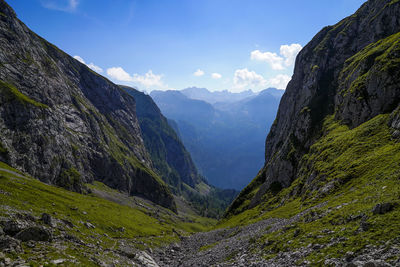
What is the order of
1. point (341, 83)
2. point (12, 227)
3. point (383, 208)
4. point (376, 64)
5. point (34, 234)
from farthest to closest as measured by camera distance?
point (341, 83) → point (376, 64) → point (34, 234) → point (12, 227) → point (383, 208)

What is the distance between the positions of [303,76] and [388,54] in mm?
77601

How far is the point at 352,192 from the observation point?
37.0 metres

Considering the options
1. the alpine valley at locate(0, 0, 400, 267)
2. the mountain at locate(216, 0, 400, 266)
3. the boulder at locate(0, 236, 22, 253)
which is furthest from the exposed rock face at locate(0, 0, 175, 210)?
the mountain at locate(216, 0, 400, 266)

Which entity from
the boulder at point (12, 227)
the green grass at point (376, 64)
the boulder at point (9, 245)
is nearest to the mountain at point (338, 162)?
the green grass at point (376, 64)

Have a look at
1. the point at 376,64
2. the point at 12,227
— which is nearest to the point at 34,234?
the point at 12,227

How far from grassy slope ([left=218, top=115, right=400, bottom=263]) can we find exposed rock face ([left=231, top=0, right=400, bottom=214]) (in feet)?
24.0

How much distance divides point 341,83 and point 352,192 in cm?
8085

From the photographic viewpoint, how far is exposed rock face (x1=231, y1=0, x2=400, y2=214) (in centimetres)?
6725

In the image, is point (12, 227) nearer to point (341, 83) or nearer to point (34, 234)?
point (34, 234)

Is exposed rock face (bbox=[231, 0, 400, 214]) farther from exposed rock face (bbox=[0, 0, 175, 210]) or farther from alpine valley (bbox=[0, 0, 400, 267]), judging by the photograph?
exposed rock face (bbox=[0, 0, 175, 210])

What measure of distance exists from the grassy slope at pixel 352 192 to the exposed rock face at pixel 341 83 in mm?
7313

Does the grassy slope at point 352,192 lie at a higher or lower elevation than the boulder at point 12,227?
higher

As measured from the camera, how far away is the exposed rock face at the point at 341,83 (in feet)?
221

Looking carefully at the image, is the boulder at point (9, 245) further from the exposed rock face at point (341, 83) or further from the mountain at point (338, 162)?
the exposed rock face at point (341, 83)
